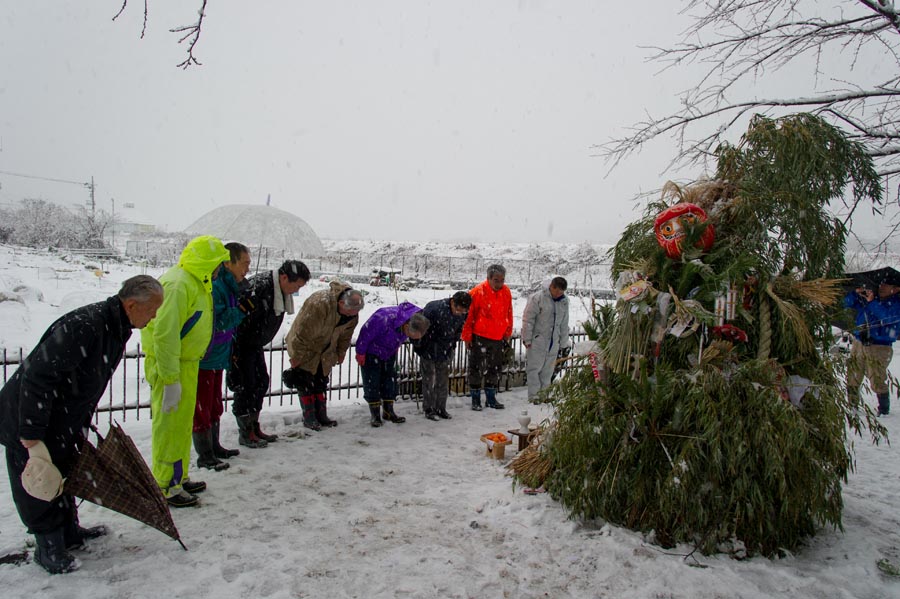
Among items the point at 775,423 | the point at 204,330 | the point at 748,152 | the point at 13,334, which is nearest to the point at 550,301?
the point at 748,152

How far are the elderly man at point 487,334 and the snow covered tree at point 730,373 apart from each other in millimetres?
3255

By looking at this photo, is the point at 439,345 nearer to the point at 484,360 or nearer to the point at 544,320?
the point at 484,360

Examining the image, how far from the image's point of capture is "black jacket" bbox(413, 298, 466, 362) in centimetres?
661

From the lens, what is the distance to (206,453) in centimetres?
462

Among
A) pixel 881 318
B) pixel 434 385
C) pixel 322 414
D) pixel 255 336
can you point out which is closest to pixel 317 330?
pixel 255 336

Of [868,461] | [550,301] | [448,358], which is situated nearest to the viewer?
[868,461]

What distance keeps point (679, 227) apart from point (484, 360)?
165 inches

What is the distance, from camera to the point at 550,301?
7.46 meters

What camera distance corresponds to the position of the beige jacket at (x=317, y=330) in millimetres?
5750

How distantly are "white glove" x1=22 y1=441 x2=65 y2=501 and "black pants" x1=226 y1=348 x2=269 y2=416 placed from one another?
2.43m

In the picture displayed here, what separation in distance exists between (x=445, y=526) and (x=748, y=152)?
3802 millimetres

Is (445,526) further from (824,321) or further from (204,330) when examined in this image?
(824,321)

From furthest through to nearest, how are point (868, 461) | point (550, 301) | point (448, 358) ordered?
point (550, 301)
point (448, 358)
point (868, 461)

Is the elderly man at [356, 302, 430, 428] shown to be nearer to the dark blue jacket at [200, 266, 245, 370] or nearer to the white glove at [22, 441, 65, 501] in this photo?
the dark blue jacket at [200, 266, 245, 370]
